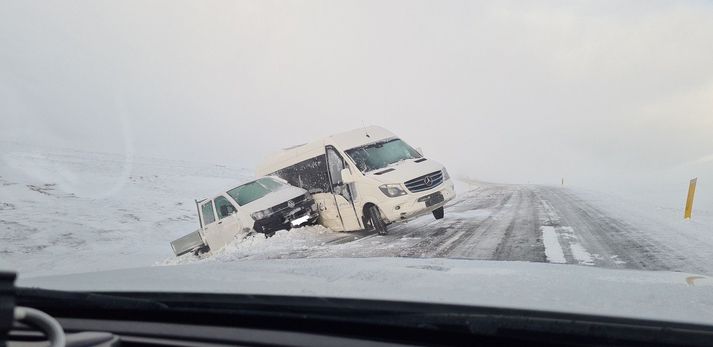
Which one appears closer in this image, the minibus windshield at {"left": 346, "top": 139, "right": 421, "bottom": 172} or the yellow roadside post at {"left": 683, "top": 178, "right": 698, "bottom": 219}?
the minibus windshield at {"left": 346, "top": 139, "right": 421, "bottom": 172}

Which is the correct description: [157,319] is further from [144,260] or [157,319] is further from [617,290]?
[144,260]

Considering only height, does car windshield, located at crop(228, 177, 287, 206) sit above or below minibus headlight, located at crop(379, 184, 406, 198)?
above

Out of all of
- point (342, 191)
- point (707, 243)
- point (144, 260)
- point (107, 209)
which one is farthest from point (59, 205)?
point (707, 243)

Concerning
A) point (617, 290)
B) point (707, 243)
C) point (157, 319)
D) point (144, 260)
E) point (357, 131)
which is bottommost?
point (707, 243)

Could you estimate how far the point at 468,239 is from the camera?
768 cm

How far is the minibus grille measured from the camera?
8.33m

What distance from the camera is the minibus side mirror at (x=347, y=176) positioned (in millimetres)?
8867

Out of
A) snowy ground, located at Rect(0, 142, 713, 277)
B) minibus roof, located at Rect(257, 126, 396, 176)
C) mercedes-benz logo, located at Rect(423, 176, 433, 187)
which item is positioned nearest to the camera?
snowy ground, located at Rect(0, 142, 713, 277)

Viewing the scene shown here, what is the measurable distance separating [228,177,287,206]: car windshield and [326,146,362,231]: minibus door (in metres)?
0.98

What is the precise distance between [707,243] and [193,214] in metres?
9.31

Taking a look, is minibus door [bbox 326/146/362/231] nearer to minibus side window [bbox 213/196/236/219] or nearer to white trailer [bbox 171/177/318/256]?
white trailer [bbox 171/177/318/256]

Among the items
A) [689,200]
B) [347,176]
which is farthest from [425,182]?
[689,200]

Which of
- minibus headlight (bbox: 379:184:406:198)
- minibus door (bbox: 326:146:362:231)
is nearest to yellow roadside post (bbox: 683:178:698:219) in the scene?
minibus headlight (bbox: 379:184:406:198)

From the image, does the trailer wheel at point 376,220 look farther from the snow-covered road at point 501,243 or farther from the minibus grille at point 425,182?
the minibus grille at point 425,182
